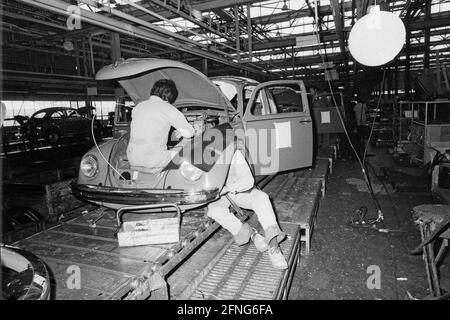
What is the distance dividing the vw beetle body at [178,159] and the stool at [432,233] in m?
1.90

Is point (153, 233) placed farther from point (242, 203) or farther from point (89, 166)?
point (89, 166)

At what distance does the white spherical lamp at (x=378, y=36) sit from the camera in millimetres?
3738

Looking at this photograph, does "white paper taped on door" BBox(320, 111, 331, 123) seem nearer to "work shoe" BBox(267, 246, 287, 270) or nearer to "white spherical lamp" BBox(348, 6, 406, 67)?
"white spherical lamp" BBox(348, 6, 406, 67)

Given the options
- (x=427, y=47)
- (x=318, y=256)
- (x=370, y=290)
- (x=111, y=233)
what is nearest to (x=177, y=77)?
(x=111, y=233)

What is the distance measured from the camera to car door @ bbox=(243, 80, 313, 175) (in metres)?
4.19

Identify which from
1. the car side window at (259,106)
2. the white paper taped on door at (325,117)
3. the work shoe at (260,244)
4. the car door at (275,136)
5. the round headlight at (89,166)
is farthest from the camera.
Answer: the white paper taped on door at (325,117)

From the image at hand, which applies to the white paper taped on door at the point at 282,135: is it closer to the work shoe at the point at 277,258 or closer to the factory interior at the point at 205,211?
the factory interior at the point at 205,211

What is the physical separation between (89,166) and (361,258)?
12.1 ft

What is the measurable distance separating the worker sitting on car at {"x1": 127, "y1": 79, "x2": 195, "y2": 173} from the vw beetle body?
0.12 m

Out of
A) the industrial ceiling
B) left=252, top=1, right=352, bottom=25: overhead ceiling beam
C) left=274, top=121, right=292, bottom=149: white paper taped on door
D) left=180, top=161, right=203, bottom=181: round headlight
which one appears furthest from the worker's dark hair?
left=252, top=1, right=352, bottom=25: overhead ceiling beam

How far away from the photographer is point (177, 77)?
4.29 meters

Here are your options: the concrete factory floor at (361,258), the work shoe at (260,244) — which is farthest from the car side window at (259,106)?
the work shoe at (260,244)

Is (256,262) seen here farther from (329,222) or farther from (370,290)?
(329,222)

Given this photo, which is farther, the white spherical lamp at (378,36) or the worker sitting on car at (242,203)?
the white spherical lamp at (378,36)
